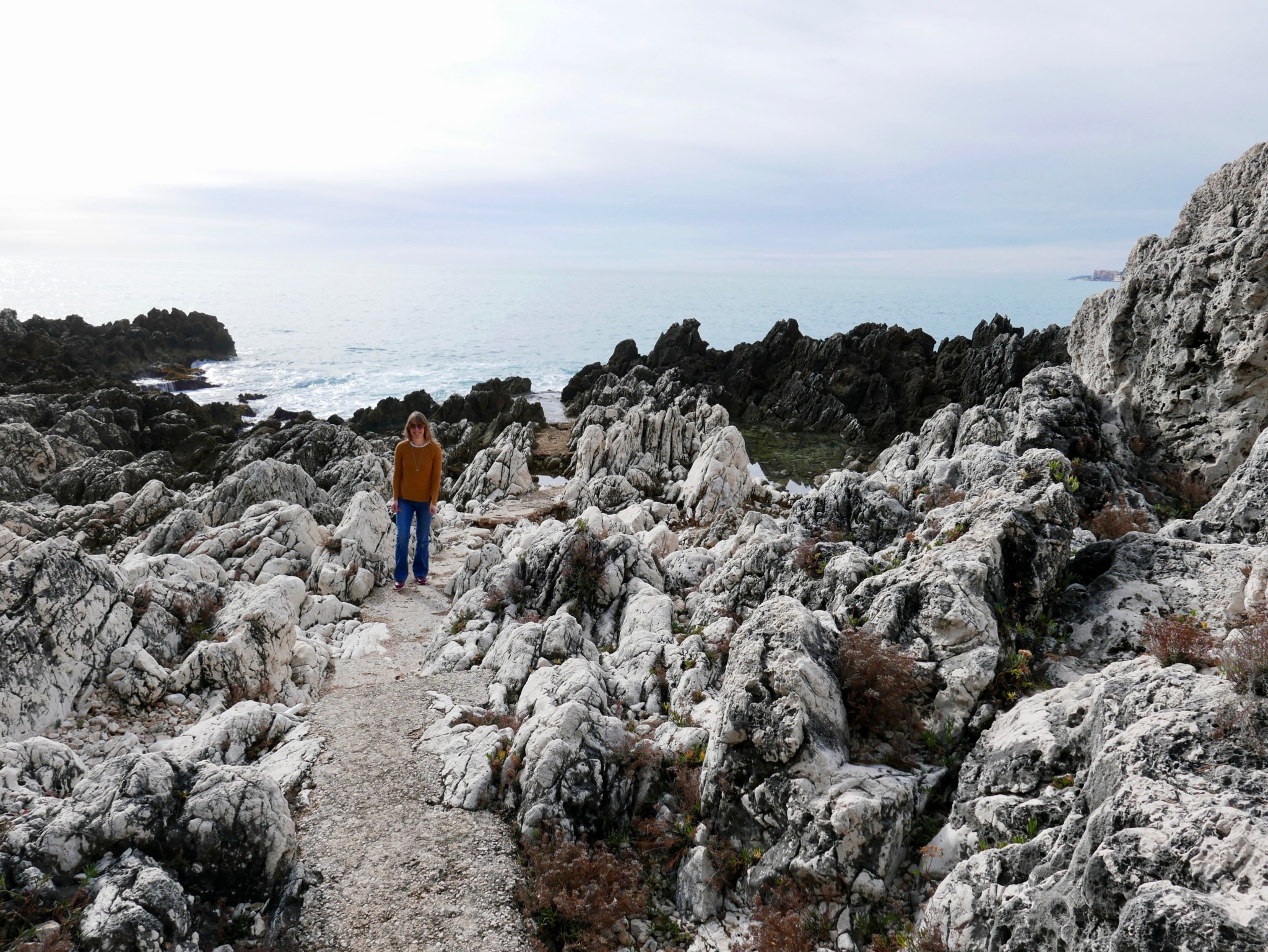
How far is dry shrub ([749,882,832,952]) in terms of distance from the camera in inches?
253

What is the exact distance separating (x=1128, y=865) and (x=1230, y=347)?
56.9 feet

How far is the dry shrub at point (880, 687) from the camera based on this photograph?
8148 mm

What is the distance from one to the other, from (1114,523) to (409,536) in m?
15.0

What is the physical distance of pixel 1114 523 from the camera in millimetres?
12156

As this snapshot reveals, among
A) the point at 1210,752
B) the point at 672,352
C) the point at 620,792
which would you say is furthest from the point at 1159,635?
the point at 672,352

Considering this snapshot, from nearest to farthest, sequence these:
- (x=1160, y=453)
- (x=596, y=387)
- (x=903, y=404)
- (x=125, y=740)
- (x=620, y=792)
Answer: (x=620, y=792) < (x=125, y=740) < (x=1160, y=453) < (x=903, y=404) < (x=596, y=387)

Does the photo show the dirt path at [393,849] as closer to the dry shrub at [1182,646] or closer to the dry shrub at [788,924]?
the dry shrub at [788,924]

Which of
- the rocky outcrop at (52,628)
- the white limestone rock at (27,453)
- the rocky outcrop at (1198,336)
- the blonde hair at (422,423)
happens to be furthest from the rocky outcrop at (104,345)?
the rocky outcrop at (1198,336)

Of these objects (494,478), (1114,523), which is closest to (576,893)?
(1114,523)

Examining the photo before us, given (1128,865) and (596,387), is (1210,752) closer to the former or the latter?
(1128,865)

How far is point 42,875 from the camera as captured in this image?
6328 mm

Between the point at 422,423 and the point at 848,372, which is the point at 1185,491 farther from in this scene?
the point at 848,372

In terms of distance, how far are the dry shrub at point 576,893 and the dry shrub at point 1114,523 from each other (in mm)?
10189

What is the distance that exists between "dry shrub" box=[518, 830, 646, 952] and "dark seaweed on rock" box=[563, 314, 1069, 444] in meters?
57.2
